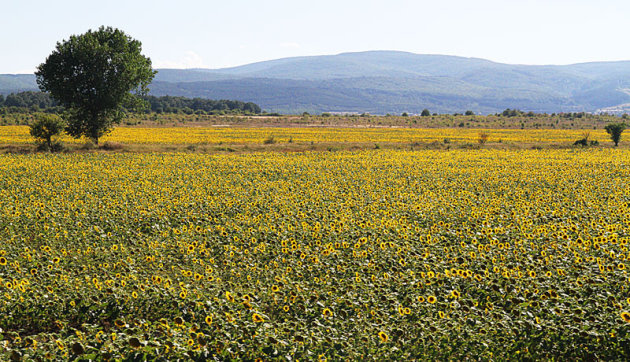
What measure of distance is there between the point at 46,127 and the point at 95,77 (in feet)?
16.0

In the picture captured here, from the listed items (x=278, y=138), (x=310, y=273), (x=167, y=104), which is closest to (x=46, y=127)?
(x=278, y=138)

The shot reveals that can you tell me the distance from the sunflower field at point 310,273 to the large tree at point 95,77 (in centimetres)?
1858

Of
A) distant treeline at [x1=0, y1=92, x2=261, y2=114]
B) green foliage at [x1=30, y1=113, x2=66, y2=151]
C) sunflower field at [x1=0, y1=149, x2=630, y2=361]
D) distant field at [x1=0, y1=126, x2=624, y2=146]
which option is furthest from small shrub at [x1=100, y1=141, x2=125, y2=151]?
distant treeline at [x1=0, y1=92, x2=261, y2=114]

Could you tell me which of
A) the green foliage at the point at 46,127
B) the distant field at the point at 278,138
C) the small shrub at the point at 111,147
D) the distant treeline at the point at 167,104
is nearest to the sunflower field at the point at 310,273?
the green foliage at the point at 46,127

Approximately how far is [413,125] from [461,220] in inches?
3002

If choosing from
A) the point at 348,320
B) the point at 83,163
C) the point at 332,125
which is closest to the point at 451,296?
the point at 348,320

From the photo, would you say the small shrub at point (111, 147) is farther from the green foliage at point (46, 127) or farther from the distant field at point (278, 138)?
the distant field at point (278, 138)

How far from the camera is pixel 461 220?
1308cm

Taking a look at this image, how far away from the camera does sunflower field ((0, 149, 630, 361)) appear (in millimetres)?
5859

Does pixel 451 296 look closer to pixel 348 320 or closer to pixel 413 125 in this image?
pixel 348 320

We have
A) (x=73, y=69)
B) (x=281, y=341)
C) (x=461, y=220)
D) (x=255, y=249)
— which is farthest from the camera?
(x=73, y=69)

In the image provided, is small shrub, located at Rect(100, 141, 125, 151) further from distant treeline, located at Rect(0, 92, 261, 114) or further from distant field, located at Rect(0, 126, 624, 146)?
distant treeline, located at Rect(0, 92, 261, 114)

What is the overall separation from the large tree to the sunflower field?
18.6 metres

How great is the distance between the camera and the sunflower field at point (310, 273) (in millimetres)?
5859
